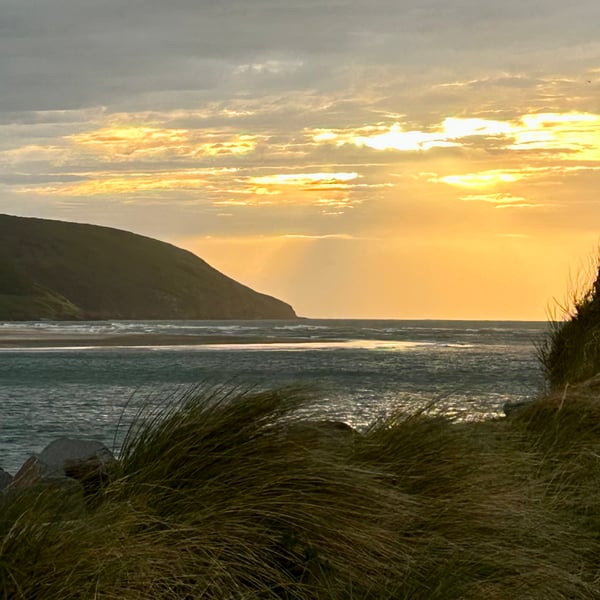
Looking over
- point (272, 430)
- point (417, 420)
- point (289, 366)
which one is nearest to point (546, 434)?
point (417, 420)

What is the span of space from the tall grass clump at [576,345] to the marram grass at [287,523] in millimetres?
6143

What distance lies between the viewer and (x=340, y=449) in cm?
655

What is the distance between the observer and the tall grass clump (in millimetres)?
12766

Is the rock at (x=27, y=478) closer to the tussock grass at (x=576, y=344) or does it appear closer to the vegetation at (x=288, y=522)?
the vegetation at (x=288, y=522)

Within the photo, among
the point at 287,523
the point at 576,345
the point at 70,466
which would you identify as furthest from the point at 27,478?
the point at 576,345

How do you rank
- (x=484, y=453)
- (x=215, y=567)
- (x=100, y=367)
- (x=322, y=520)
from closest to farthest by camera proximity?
(x=215, y=567)
(x=322, y=520)
(x=484, y=453)
(x=100, y=367)

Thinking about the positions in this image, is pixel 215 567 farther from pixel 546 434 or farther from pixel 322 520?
pixel 546 434

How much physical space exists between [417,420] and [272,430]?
1.43m

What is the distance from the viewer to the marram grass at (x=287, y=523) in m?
4.89

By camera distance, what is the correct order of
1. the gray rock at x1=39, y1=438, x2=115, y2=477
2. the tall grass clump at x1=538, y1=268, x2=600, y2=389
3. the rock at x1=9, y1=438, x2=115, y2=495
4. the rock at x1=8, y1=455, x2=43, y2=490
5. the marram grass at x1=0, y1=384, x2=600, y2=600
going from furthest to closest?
the tall grass clump at x1=538, y1=268, x2=600, y2=389
the gray rock at x1=39, y1=438, x2=115, y2=477
the rock at x1=9, y1=438, x2=115, y2=495
the rock at x1=8, y1=455, x2=43, y2=490
the marram grass at x1=0, y1=384, x2=600, y2=600

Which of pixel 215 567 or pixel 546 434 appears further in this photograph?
pixel 546 434

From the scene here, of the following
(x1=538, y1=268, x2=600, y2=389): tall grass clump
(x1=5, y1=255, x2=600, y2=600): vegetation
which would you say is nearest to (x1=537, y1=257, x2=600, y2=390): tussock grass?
(x1=538, y1=268, x2=600, y2=389): tall grass clump

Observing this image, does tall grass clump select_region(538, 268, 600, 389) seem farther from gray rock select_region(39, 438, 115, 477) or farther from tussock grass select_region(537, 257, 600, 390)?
gray rock select_region(39, 438, 115, 477)

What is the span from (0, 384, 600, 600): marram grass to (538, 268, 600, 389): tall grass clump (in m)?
6.14
